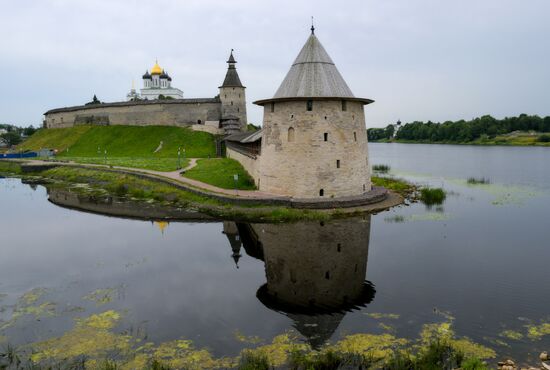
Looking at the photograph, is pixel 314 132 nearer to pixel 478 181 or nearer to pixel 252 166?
pixel 252 166

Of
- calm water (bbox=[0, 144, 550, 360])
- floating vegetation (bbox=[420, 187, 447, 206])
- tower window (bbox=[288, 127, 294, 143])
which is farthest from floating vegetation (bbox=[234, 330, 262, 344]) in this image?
floating vegetation (bbox=[420, 187, 447, 206])

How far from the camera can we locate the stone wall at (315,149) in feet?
62.0

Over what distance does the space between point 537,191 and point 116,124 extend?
46.9m

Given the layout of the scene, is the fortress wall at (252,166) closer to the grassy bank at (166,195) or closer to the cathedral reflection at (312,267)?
the grassy bank at (166,195)

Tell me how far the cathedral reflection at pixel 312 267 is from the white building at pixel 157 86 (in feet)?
212

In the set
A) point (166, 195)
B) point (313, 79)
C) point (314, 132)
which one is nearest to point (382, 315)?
point (314, 132)

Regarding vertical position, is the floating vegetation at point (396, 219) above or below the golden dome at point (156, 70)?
below

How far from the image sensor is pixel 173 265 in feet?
39.7

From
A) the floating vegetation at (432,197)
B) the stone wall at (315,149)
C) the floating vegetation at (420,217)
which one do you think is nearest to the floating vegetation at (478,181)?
the floating vegetation at (432,197)

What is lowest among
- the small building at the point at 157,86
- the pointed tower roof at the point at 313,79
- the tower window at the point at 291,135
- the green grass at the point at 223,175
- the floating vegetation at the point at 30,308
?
the floating vegetation at the point at 30,308

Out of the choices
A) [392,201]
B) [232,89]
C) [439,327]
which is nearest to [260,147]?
[392,201]

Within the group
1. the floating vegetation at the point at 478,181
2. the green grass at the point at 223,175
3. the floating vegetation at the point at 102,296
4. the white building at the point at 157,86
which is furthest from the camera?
the white building at the point at 157,86

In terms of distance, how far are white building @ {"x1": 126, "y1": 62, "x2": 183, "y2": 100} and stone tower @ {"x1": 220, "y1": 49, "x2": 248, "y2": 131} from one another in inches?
1267

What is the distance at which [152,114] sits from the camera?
5066cm
